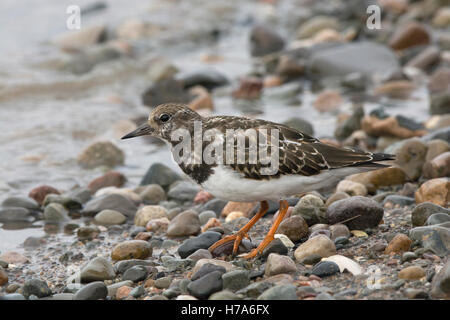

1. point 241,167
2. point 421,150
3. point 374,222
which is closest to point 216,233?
point 241,167

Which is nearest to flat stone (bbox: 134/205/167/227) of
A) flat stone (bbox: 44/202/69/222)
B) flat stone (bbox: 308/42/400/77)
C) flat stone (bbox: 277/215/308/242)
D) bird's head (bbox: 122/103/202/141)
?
flat stone (bbox: 44/202/69/222)

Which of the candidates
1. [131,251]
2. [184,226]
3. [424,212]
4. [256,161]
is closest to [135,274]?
[131,251]

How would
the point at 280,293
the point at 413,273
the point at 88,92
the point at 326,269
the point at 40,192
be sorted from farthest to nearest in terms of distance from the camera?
the point at 88,92
the point at 40,192
the point at 326,269
the point at 413,273
the point at 280,293

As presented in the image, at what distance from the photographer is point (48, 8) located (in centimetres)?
1566

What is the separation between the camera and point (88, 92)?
12.0m

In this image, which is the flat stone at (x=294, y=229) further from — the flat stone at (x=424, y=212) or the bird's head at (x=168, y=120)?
the bird's head at (x=168, y=120)

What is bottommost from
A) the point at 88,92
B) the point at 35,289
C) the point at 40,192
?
the point at 35,289

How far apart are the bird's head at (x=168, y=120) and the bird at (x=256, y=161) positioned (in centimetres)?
4

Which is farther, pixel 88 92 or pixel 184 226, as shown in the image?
pixel 88 92

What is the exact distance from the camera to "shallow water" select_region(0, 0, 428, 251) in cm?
859

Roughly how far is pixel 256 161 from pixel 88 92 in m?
7.68

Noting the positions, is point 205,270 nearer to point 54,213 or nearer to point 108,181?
point 54,213

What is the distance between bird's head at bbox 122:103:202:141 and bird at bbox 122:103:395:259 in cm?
4

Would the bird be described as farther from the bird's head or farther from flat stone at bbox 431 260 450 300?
flat stone at bbox 431 260 450 300
